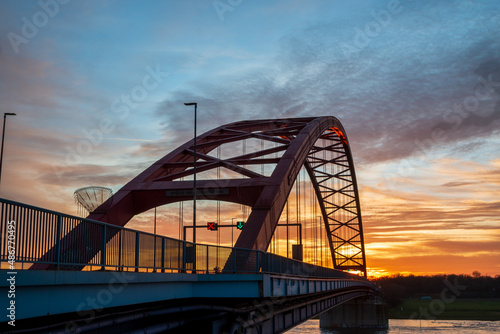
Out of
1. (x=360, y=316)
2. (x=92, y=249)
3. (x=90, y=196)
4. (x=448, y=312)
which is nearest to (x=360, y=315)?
(x=360, y=316)

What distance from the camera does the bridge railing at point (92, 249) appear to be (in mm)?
8984

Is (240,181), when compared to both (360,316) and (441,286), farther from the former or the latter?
(441,286)

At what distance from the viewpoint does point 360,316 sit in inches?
3391

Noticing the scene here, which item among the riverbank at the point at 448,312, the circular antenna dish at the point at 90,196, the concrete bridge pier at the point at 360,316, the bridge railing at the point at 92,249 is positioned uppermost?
the circular antenna dish at the point at 90,196

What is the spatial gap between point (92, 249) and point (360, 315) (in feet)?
261

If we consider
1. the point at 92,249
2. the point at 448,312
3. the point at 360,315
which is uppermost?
the point at 92,249

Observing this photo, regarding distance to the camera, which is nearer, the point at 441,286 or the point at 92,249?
the point at 92,249

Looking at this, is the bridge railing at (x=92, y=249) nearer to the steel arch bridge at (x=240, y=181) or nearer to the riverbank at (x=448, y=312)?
the steel arch bridge at (x=240, y=181)

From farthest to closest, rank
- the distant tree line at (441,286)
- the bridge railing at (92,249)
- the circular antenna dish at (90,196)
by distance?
the distant tree line at (441,286) → the circular antenna dish at (90,196) → the bridge railing at (92,249)

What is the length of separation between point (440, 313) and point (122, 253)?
127 m

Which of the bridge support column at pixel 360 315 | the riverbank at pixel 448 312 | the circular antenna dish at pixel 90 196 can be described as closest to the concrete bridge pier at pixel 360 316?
the bridge support column at pixel 360 315

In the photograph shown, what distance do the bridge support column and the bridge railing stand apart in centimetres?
6957

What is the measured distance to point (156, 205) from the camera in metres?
Answer: 31.0

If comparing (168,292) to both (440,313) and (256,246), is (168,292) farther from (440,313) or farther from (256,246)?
(440,313)
